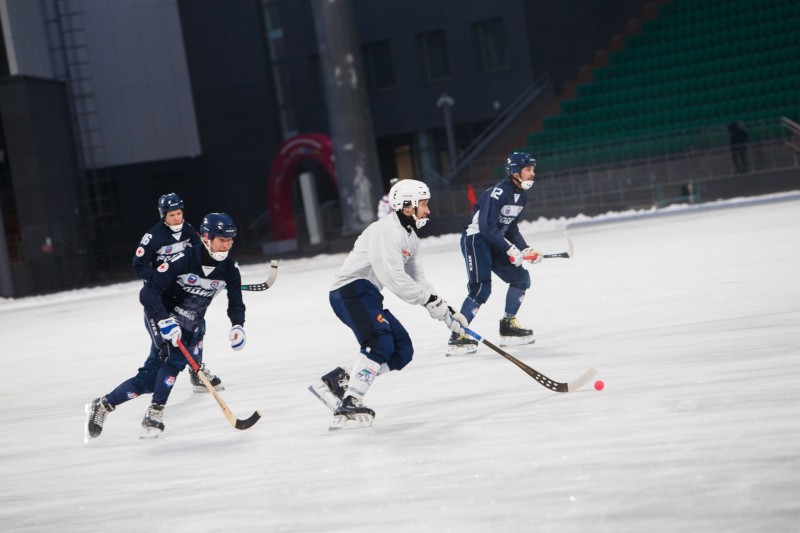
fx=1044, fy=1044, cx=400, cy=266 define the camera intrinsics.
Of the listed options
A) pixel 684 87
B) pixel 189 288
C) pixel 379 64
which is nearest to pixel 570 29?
pixel 684 87

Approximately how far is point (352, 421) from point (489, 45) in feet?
83.7

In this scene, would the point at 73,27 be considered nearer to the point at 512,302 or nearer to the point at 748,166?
the point at 748,166

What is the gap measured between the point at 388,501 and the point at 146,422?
2.50 metres

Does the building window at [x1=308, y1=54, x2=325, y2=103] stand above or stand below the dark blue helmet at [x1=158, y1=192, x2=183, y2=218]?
above

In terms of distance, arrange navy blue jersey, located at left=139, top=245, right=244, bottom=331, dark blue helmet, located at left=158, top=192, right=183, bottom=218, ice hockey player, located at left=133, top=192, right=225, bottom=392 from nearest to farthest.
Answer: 1. navy blue jersey, located at left=139, top=245, right=244, bottom=331
2. ice hockey player, located at left=133, top=192, right=225, bottom=392
3. dark blue helmet, located at left=158, top=192, right=183, bottom=218

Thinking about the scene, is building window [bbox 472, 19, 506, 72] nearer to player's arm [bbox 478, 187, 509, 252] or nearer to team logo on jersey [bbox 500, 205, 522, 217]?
team logo on jersey [bbox 500, 205, 522, 217]

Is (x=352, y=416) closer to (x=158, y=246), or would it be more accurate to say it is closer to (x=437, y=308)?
(x=437, y=308)

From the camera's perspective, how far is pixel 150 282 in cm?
643

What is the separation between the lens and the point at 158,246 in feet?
23.5

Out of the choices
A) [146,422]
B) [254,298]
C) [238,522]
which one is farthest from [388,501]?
[254,298]

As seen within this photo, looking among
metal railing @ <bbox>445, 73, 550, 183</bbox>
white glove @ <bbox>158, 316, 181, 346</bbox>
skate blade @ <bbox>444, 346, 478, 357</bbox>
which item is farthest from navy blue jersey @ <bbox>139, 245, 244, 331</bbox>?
metal railing @ <bbox>445, 73, 550, 183</bbox>

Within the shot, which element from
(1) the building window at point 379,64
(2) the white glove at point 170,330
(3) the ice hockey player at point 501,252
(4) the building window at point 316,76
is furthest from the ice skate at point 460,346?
(4) the building window at point 316,76

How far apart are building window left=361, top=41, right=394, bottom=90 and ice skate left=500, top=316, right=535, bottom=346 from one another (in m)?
23.9

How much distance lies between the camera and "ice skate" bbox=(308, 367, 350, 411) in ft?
19.8
